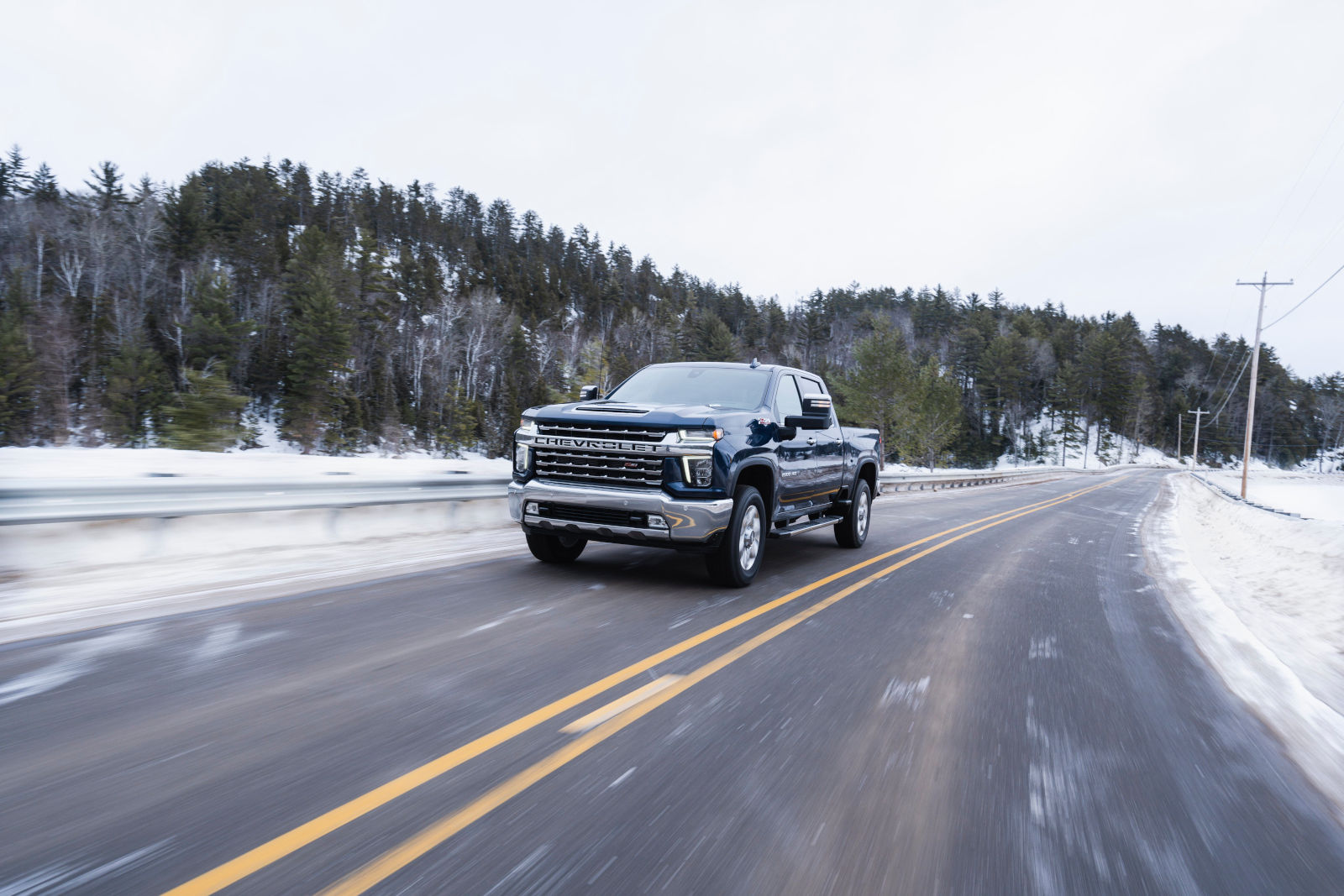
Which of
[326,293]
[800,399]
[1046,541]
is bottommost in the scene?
[1046,541]

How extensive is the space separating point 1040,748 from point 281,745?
3386 millimetres

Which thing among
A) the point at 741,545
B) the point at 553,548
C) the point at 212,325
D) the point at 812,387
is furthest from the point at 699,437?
the point at 212,325

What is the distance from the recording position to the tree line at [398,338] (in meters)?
47.8

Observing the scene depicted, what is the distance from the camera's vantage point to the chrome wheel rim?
22.4 ft

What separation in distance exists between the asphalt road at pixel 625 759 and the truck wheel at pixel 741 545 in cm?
77

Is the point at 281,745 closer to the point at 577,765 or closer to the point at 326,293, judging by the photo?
the point at 577,765

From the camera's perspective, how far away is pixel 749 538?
6996mm

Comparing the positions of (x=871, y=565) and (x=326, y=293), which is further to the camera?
(x=326, y=293)

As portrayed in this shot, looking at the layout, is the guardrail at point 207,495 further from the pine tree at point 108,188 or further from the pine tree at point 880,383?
the pine tree at point 108,188

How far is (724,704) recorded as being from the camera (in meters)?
3.84

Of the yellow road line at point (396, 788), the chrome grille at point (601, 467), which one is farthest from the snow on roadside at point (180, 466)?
the yellow road line at point (396, 788)

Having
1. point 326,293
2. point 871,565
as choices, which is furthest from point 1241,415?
point 871,565

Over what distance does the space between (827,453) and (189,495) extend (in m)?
6.59

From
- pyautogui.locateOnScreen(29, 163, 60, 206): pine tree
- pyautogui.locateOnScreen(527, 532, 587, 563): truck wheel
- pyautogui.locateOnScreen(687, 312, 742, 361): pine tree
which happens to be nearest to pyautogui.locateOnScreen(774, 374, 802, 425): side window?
pyautogui.locateOnScreen(527, 532, 587, 563): truck wheel
